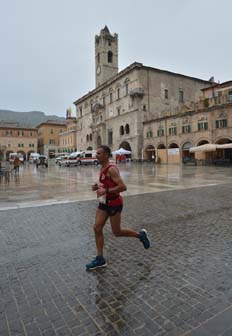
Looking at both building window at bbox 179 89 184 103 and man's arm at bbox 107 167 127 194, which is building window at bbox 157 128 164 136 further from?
man's arm at bbox 107 167 127 194

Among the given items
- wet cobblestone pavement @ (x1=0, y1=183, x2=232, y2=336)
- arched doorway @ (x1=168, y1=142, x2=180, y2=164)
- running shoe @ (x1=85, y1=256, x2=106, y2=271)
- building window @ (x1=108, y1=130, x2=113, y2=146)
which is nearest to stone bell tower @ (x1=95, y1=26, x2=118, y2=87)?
building window @ (x1=108, y1=130, x2=113, y2=146)

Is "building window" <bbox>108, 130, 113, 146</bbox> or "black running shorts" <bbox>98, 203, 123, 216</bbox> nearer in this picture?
"black running shorts" <bbox>98, 203, 123, 216</bbox>

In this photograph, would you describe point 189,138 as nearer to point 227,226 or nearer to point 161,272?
point 227,226

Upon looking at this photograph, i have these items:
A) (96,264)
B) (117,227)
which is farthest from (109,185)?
(96,264)

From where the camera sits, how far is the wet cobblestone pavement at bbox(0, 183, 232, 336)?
229 cm

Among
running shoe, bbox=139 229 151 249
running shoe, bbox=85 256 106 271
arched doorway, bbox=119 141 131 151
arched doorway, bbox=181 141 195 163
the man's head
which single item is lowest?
running shoe, bbox=85 256 106 271

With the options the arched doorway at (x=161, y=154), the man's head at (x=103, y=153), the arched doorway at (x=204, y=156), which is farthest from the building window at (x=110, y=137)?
the man's head at (x=103, y=153)

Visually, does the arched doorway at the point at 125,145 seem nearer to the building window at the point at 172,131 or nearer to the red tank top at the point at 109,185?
the building window at the point at 172,131

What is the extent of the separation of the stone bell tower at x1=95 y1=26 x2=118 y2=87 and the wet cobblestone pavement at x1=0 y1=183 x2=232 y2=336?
60.2m

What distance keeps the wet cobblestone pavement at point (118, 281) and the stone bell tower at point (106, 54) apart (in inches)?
2371

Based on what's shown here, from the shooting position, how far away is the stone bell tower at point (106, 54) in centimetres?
5916

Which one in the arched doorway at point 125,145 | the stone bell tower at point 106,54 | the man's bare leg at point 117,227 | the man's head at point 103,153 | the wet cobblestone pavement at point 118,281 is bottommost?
the wet cobblestone pavement at point 118,281

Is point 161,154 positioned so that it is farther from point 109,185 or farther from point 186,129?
point 109,185

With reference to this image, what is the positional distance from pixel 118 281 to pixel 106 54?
64.6 m
